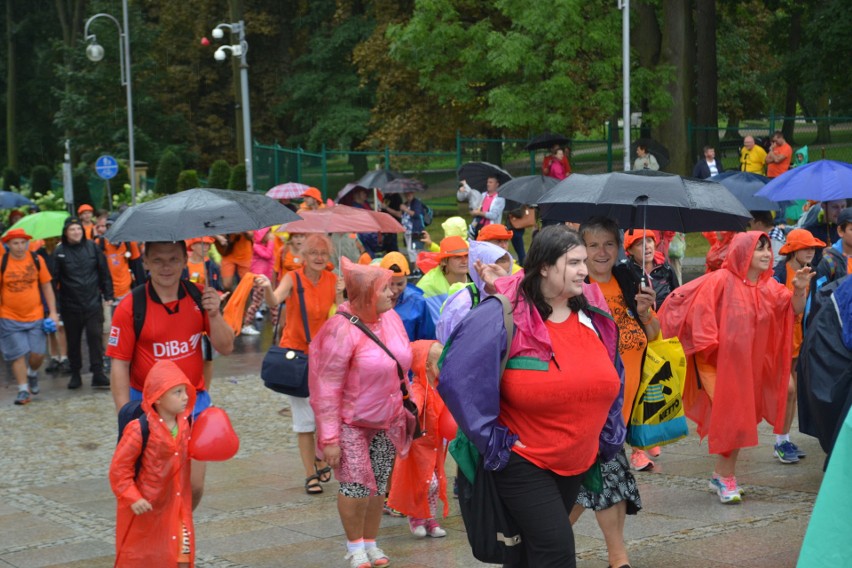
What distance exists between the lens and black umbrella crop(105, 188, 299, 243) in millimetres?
6289

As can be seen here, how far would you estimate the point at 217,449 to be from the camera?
20.2 ft

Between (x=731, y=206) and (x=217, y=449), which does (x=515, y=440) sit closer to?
(x=217, y=449)

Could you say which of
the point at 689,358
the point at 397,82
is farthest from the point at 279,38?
the point at 689,358

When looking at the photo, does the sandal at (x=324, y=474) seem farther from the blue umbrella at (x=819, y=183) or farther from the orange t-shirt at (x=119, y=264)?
the orange t-shirt at (x=119, y=264)

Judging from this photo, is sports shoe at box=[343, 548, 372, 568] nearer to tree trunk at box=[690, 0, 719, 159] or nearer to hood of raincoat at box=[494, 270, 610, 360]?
hood of raincoat at box=[494, 270, 610, 360]

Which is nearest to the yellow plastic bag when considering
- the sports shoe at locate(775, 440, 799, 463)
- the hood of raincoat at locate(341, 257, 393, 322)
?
the hood of raincoat at locate(341, 257, 393, 322)

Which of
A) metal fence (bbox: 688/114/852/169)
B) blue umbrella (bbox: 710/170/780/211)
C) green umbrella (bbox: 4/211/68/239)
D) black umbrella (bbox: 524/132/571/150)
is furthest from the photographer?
metal fence (bbox: 688/114/852/169)

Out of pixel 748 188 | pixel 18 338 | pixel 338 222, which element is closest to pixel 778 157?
pixel 748 188

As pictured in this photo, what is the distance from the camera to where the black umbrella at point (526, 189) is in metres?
16.8

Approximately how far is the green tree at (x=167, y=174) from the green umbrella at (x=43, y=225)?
2964 cm

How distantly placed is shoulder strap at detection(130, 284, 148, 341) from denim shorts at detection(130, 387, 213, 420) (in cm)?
30

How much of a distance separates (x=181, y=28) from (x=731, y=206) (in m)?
47.3

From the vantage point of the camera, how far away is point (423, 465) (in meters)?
7.46

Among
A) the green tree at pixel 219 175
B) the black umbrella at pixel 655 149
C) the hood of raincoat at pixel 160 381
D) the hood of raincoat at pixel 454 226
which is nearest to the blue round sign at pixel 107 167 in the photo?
the green tree at pixel 219 175
